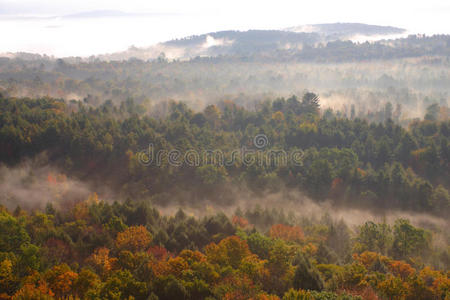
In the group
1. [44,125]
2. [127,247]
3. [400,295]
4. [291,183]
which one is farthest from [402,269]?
[44,125]

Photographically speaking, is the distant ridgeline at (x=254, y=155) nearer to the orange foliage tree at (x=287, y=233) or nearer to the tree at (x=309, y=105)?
the tree at (x=309, y=105)

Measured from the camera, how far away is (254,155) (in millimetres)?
135625

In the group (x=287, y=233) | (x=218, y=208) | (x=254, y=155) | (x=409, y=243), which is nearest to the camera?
(x=409, y=243)

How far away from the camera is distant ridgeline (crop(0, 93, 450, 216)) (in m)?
119

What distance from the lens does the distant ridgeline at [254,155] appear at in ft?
392

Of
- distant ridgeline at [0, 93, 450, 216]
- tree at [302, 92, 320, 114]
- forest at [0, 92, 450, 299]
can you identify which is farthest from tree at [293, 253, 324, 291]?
tree at [302, 92, 320, 114]

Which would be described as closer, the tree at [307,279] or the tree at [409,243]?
the tree at [307,279]

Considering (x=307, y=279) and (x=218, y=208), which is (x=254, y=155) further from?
(x=307, y=279)

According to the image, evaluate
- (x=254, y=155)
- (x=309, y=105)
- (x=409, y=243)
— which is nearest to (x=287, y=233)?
(x=409, y=243)

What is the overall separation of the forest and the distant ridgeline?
0.50m

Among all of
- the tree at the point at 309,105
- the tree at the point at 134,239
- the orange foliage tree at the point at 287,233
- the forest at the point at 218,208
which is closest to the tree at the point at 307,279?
the forest at the point at 218,208

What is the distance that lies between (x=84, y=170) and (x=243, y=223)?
72599 millimetres

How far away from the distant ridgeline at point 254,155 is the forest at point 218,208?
500 millimetres

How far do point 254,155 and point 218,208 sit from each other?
25670 mm
